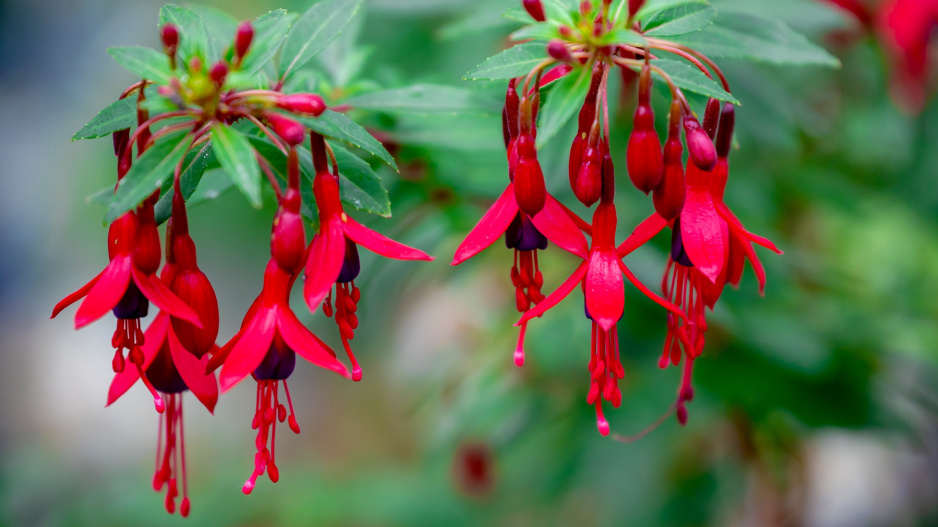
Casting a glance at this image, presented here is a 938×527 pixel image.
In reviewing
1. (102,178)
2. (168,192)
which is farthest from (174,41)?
(102,178)

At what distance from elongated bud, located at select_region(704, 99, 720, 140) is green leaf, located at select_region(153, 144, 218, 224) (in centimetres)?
43

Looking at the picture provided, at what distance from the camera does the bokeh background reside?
1.05 metres

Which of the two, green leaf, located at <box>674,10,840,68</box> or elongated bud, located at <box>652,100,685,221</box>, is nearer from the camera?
elongated bud, located at <box>652,100,685,221</box>

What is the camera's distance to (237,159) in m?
0.50

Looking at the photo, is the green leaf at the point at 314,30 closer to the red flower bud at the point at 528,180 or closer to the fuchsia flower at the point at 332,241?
the fuchsia flower at the point at 332,241

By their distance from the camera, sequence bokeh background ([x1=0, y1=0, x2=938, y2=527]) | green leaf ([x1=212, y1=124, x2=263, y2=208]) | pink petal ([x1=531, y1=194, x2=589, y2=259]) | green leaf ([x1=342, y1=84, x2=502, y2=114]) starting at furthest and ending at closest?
1. bokeh background ([x1=0, y1=0, x2=938, y2=527])
2. green leaf ([x1=342, y1=84, x2=502, y2=114])
3. pink petal ([x1=531, y1=194, x2=589, y2=259])
4. green leaf ([x1=212, y1=124, x2=263, y2=208])

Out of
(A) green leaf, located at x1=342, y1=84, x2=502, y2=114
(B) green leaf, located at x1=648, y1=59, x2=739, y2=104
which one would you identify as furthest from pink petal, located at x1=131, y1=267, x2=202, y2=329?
(B) green leaf, located at x1=648, y1=59, x2=739, y2=104

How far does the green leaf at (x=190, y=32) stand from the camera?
0.57 meters

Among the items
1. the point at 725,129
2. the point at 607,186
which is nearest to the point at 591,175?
the point at 607,186

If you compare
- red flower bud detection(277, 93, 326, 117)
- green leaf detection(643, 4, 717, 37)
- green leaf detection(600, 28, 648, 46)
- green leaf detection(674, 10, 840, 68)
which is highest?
green leaf detection(600, 28, 648, 46)

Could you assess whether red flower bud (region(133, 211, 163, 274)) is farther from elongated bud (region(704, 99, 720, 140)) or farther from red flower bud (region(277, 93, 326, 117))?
elongated bud (region(704, 99, 720, 140))

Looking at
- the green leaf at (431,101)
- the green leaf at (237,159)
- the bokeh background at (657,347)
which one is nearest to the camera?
the green leaf at (237,159)

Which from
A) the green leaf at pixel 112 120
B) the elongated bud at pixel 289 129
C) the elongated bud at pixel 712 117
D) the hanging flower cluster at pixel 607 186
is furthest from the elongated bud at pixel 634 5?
the green leaf at pixel 112 120

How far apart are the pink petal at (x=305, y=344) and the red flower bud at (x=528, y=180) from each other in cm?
19
